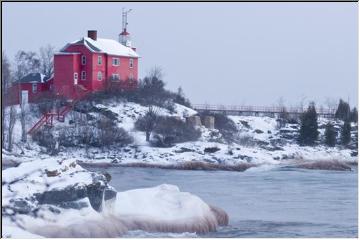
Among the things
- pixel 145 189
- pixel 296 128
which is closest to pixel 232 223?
pixel 145 189

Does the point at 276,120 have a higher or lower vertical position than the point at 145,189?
higher

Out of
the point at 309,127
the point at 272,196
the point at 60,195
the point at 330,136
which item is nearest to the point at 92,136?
the point at 60,195

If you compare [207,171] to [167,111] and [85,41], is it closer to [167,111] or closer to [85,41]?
[167,111]

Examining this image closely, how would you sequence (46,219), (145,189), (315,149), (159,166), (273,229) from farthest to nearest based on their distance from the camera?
(315,149) → (159,166) → (145,189) → (273,229) → (46,219)

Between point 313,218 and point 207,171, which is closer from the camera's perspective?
point 313,218

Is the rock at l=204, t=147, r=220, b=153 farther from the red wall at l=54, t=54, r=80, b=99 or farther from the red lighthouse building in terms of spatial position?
the red wall at l=54, t=54, r=80, b=99

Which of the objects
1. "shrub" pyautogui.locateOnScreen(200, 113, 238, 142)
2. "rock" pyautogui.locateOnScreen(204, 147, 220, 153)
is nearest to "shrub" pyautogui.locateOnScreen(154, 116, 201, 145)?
"rock" pyautogui.locateOnScreen(204, 147, 220, 153)

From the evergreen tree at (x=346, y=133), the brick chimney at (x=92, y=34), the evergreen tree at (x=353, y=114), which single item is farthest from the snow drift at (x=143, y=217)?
the evergreen tree at (x=353, y=114)

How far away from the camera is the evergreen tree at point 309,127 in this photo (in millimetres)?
6574

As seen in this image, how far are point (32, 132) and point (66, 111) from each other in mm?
372

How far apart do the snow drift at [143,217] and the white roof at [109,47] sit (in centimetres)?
118

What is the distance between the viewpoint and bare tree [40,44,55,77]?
6223 millimetres

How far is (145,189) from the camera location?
5691mm

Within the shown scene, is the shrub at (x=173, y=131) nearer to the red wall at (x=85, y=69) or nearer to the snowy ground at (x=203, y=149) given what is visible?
the snowy ground at (x=203, y=149)
